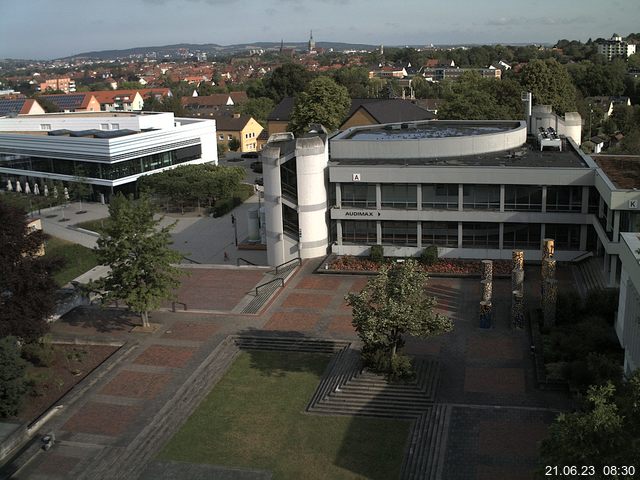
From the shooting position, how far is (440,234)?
41000 mm

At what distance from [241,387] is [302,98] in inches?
2169

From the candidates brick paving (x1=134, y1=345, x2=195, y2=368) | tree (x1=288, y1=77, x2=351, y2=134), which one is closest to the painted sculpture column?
brick paving (x1=134, y1=345, x2=195, y2=368)

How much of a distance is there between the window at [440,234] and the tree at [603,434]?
2617cm

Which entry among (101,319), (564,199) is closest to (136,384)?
(101,319)

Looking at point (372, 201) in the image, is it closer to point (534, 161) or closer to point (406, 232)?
point (406, 232)

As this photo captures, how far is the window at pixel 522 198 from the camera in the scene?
39000 millimetres

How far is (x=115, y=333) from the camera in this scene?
32750mm

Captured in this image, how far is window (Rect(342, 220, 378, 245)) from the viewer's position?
4200 cm

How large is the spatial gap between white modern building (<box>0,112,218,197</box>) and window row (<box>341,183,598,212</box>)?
106ft

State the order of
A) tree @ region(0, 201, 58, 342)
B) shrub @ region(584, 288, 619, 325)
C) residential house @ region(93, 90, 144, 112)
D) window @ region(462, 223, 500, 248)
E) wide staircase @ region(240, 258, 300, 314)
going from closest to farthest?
tree @ region(0, 201, 58, 342) → shrub @ region(584, 288, 619, 325) → wide staircase @ region(240, 258, 300, 314) → window @ region(462, 223, 500, 248) → residential house @ region(93, 90, 144, 112)

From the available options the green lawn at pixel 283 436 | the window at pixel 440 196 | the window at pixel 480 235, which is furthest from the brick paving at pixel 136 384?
the window at pixel 480 235

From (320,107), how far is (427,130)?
26.3 m

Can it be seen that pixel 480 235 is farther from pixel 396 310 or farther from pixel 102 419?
pixel 102 419

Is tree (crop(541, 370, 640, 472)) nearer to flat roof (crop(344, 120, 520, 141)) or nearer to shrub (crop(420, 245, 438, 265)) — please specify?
shrub (crop(420, 245, 438, 265))
